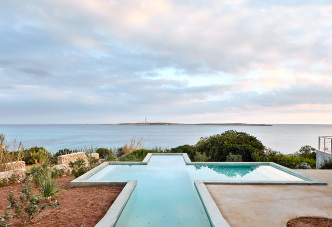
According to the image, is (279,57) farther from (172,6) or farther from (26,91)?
(26,91)

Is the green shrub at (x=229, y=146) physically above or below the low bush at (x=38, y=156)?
above

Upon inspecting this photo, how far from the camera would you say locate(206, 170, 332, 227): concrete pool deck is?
9.02 feet

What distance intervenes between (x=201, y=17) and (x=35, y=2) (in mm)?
5621

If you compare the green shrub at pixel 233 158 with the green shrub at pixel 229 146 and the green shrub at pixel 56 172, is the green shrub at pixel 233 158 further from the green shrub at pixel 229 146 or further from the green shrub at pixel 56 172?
the green shrub at pixel 56 172

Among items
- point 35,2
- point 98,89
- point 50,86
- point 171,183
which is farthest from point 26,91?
point 171,183

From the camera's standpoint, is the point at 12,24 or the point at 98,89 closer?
the point at 12,24

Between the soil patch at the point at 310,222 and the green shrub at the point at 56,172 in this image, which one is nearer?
the soil patch at the point at 310,222

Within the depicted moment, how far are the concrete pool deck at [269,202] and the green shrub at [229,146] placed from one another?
384 cm

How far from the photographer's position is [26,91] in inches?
806

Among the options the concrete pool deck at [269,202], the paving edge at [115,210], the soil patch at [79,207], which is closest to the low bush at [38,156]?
the soil patch at [79,207]

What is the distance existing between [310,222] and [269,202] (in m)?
0.66

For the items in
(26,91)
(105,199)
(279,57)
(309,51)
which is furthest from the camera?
(26,91)

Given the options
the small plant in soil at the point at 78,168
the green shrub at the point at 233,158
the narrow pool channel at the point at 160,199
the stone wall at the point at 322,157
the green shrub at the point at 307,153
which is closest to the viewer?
the narrow pool channel at the point at 160,199

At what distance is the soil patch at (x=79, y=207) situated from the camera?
8.95 ft
